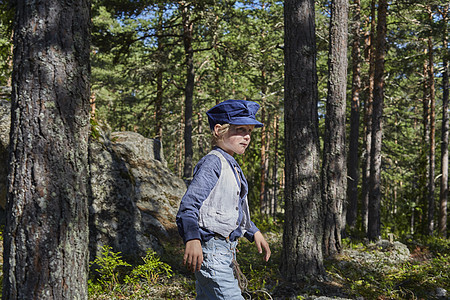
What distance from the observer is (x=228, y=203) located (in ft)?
8.95

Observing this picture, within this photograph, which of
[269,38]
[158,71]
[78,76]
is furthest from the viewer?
[269,38]

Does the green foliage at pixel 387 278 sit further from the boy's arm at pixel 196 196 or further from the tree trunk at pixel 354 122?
the tree trunk at pixel 354 122

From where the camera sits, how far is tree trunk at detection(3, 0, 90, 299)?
277 centimetres

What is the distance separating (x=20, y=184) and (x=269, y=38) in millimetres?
15074

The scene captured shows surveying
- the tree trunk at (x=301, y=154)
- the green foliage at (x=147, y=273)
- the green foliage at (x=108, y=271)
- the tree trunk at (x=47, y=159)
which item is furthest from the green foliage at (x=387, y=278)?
the tree trunk at (x=47, y=159)

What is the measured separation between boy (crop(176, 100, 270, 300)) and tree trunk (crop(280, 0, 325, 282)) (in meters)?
3.13

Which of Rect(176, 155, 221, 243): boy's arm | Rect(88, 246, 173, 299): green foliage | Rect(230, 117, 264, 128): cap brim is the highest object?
Rect(230, 117, 264, 128): cap brim

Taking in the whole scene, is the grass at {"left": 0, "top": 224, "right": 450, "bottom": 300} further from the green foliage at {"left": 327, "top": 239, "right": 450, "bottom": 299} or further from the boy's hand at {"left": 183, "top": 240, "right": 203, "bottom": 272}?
the boy's hand at {"left": 183, "top": 240, "right": 203, "bottom": 272}

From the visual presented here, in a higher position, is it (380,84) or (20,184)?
(380,84)

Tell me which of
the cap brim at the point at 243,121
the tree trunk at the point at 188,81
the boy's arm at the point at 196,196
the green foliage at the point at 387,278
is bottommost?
the green foliage at the point at 387,278

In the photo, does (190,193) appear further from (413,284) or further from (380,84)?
(380,84)

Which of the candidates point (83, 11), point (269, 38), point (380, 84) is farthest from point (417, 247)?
point (83, 11)

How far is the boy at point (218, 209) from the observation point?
2.51 metres

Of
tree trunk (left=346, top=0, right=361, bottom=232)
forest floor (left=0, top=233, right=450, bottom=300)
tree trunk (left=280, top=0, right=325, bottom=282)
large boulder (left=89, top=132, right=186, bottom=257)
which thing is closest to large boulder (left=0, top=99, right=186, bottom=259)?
large boulder (left=89, top=132, right=186, bottom=257)
